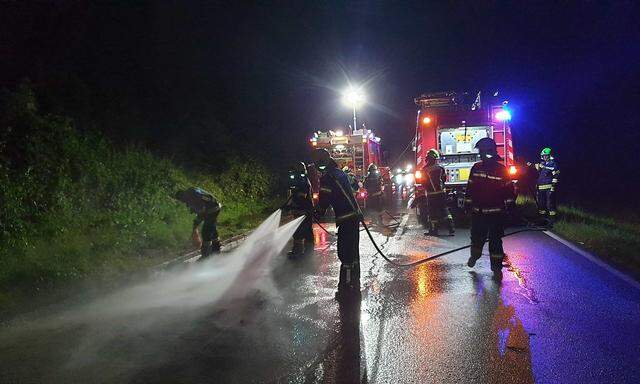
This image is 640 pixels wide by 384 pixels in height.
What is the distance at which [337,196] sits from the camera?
22.1 feet

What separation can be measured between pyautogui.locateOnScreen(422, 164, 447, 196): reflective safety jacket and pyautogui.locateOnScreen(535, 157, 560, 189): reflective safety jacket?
10.5 ft

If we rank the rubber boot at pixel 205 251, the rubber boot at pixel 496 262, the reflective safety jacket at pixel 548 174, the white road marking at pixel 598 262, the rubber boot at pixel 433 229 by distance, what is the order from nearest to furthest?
the white road marking at pixel 598 262 < the rubber boot at pixel 496 262 < the rubber boot at pixel 205 251 < the rubber boot at pixel 433 229 < the reflective safety jacket at pixel 548 174

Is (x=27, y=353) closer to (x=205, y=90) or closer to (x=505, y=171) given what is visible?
(x=505, y=171)

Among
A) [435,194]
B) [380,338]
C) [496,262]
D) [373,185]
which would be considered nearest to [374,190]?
[373,185]

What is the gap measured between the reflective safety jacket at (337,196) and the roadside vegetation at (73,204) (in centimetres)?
365

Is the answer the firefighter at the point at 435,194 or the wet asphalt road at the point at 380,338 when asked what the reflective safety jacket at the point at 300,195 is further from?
the firefighter at the point at 435,194

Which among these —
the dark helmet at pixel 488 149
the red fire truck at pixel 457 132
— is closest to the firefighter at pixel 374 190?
the red fire truck at pixel 457 132

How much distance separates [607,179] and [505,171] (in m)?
23.7

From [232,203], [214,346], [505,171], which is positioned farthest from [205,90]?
[214,346]

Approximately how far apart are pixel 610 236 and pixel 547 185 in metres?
3.21

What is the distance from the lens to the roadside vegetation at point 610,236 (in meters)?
7.76

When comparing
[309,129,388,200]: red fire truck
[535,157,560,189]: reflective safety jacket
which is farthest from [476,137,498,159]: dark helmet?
[309,129,388,200]: red fire truck

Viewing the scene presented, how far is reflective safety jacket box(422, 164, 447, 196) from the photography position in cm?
1141

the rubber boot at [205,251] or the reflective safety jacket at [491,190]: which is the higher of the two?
the reflective safety jacket at [491,190]
